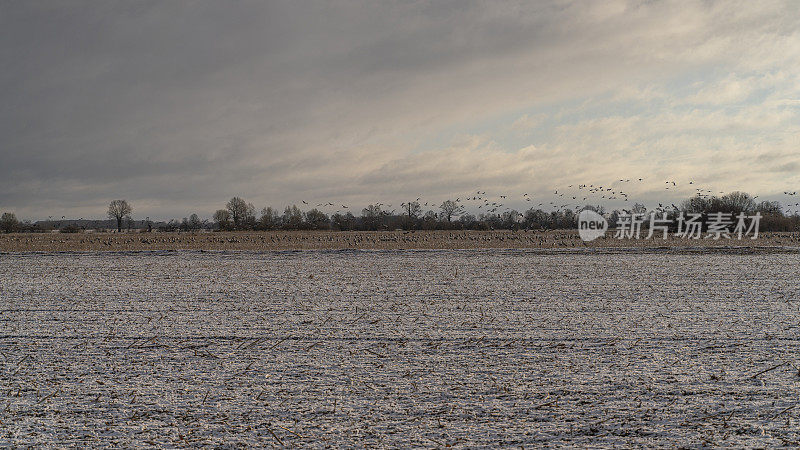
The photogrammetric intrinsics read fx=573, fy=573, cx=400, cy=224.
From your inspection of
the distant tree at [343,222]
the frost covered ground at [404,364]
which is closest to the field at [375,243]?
the frost covered ground at [404,364]

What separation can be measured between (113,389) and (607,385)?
19.7ft

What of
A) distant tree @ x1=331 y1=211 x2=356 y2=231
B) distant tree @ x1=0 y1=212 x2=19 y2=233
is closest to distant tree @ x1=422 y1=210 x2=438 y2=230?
distant tree @ x1=331 y1=211 x2=356 y2=231

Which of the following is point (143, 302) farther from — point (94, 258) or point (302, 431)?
point (94, 258)

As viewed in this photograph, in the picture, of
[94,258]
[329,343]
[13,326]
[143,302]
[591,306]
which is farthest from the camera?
[94,258]

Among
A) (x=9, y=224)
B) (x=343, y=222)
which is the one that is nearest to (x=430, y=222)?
(x=343, y=222)

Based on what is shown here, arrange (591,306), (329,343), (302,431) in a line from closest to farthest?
(302,431)
(329,343)
(591,306)

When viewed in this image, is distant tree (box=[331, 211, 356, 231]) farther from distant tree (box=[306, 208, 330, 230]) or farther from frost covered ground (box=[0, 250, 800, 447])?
frost covered ground (box=[0, 250, 800, 447])

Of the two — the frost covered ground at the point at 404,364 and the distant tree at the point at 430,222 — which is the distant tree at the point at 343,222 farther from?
the frost covered ground at the point at 404,364

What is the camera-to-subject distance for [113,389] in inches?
276

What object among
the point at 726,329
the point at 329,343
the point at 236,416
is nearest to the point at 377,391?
the point at 236,416

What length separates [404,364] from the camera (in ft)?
26.2

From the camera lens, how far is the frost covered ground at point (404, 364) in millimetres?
5660

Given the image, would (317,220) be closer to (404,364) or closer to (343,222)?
(343,222)

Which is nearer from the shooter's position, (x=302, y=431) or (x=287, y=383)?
(x=302, y=431)
